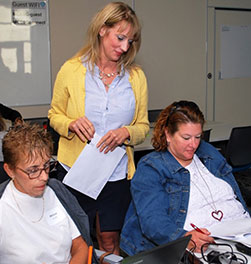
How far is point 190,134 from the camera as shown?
2.04m

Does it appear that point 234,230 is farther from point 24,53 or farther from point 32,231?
point 24,53

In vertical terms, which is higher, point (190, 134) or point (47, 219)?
point (190, 134)

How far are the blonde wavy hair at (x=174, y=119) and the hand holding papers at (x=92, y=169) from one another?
21cm

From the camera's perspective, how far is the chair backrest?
12.9ft

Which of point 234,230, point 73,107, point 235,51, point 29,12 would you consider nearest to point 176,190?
point 234,230

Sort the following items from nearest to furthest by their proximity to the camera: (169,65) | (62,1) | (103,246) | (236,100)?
1. (103,246)
2. (62,1)
3. (169,65)
4. (236,100)

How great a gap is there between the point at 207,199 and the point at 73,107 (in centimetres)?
81

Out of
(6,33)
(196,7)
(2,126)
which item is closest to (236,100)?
(196,7)

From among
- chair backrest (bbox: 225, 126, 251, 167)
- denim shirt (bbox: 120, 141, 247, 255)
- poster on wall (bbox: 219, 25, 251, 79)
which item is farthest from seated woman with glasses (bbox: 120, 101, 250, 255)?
poster on wall (bbox: 219, 25, 251, 79)

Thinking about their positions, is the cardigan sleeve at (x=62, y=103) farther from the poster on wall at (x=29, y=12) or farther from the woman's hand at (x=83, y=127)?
the poster on wall at (x=29, y=12)

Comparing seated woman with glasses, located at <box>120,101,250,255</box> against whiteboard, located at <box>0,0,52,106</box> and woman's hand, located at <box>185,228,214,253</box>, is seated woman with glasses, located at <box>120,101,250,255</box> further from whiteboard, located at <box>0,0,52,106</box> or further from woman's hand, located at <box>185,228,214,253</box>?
whiteboard, located at <box>0,0,52,106</box>

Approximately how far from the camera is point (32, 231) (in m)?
1.53

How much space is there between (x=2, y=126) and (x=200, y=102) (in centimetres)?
403

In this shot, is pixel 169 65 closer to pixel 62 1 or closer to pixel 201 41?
pixel 201 41
